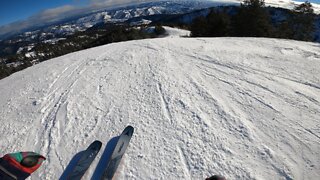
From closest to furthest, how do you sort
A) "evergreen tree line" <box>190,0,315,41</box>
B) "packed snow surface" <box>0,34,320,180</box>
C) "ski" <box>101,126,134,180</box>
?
"ski" <box>101,126,134,180</box>
"packed snow surface" <box>0,34,320,180</box>
"evergreen tree line" <box>190,0,315,41</box>

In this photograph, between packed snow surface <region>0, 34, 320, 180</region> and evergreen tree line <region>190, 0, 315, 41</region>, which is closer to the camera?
packed snow surface <region>0, 34, 320, 180</region>

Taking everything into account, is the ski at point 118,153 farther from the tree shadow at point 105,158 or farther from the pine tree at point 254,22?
the pine tree at point 254,22

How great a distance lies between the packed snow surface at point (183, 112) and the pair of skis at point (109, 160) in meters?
0.15

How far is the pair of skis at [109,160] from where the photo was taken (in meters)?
4.52

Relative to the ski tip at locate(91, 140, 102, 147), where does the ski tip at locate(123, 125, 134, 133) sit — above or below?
above

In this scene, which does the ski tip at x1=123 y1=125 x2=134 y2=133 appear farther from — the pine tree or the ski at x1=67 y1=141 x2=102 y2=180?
the pine tree

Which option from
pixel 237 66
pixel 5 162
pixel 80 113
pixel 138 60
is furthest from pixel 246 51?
pixel 5 162

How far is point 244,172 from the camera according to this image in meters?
4.28

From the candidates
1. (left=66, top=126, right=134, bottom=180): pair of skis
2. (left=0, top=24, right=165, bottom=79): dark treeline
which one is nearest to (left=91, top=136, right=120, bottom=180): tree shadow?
(left=66, top=126, right=134, bottom=180): pair of skis

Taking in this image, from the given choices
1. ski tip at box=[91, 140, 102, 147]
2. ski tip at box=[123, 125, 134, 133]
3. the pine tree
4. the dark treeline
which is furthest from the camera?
the dark treeline

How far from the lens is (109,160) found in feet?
15.9

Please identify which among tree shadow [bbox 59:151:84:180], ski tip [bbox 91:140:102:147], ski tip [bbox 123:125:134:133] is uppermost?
ski tip [bbox 123:125:134:133]

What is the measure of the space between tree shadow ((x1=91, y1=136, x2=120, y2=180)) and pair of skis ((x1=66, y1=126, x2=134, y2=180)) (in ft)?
0.44

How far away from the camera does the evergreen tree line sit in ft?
A: 81.6
